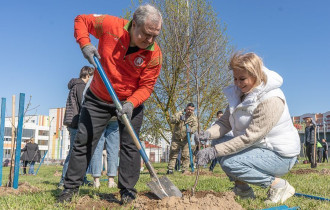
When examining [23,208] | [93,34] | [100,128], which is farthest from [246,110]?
[23,208]

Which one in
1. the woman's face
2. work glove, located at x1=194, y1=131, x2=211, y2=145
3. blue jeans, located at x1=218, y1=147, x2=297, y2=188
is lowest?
blue jeans, located at x1=218, y1=147, x2=297, y2=188

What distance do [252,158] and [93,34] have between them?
185cm

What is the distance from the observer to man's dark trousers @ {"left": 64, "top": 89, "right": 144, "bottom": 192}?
3.03 meters

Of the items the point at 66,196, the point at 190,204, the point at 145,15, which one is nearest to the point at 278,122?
the point at 190,204

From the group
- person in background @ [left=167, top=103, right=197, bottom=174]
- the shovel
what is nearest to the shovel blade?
the shovel

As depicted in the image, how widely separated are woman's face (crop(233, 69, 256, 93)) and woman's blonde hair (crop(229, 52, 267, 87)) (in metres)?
0.03

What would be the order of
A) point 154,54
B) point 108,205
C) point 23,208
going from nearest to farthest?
point 23,208
point 108,205
point 154,54

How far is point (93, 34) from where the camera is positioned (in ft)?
10.3


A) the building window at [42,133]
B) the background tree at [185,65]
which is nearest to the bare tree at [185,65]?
the background tree at [185,65]

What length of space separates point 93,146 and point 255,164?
1501 millimetres

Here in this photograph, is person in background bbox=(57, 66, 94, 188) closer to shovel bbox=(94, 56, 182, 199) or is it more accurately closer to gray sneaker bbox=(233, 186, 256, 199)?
shovel bbox=(94, 56, 182, 199)

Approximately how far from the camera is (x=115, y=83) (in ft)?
10.1

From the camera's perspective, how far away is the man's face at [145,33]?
2.75 m

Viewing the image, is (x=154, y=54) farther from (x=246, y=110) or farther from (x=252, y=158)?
(x=252, y=158)
